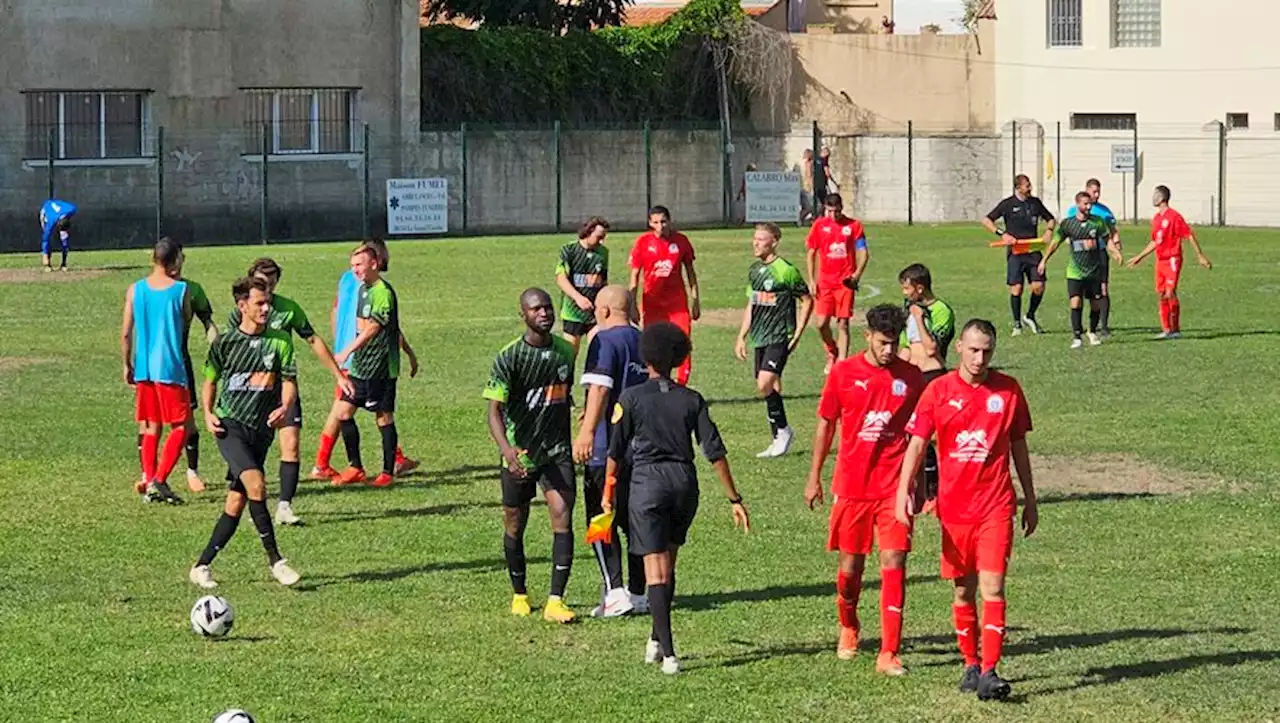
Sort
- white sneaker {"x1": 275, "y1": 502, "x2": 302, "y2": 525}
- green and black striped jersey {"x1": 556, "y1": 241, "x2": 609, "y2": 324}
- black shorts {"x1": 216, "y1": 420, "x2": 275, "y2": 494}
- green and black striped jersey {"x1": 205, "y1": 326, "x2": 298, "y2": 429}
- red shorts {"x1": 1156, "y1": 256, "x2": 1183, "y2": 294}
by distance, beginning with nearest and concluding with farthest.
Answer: black shorts {"x1": 216, "y1": 420, "x2": 275, "y2": 494} → green and black striped jersey {"x1": 205, "y1": 326, "x2": 298, "y2": 429} → white sneaker {"x1": 275, "y1": 502, "x2": 302, "y2": 525} → green and black striped jersey {"x1": 556, "y1": 241, "x2": 609, "y2": 324} → red shorts {"x1": 1156, "y1": 256, "x2": 1183, "y2": 294}

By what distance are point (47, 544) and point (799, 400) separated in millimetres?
10157

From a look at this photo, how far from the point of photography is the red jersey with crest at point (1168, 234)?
29.8 meters

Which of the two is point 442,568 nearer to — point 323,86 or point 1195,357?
point 1195,357

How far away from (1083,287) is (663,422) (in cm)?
1784

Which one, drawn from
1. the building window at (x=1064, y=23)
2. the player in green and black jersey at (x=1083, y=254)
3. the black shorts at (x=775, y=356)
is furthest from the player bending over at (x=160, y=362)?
the building window at (x=1064, y=23)

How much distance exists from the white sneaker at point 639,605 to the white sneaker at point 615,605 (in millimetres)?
64

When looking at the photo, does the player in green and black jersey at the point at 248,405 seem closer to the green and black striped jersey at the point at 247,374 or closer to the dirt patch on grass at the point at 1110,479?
the green and black striped jersey at the point at 247,374

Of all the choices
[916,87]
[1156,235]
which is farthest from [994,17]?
[1156,235]

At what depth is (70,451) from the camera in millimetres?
20219

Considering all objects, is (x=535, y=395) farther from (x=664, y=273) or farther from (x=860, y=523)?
(x=664, y=273)

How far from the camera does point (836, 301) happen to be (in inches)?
981

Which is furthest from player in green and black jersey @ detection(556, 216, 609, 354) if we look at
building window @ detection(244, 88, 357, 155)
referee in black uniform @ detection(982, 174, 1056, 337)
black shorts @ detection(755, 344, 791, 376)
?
building window @ detection(244, 88, 357, 155)

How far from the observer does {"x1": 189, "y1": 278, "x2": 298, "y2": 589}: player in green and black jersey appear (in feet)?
46.0

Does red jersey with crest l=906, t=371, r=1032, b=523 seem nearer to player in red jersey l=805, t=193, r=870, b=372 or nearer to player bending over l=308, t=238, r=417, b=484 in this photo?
player bending over l=308, t=238, r=417, b=484
